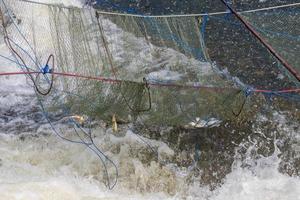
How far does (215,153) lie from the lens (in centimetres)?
666

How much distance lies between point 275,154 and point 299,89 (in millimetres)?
951

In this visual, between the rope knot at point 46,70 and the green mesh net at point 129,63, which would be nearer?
the rope knot at point 46,70

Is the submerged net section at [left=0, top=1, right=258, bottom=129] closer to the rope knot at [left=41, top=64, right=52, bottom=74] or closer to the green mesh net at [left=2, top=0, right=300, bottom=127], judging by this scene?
the green mesh net at [left=2, top=0, right=300, bottom=127]

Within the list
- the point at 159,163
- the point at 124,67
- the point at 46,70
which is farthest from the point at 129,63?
the point at 159,163

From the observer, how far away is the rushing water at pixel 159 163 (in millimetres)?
6133

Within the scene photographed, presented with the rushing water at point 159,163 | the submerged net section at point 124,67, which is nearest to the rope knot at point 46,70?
the submerged net section at point 124,67

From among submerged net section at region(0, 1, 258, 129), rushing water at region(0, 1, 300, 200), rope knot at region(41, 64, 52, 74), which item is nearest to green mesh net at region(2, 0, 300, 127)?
submerged net section at region(0, 1, 258, 129)

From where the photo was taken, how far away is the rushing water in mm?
6133

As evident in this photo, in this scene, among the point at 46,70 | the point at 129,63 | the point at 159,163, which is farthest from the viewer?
the point at 159,163

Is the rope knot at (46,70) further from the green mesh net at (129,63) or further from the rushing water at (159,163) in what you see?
the rushing water at (159,163)

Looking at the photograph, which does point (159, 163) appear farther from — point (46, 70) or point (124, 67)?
point (46, 70)

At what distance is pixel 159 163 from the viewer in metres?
6.49

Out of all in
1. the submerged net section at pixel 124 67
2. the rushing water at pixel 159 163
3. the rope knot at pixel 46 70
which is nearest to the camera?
the rope knot at pixel 46 70

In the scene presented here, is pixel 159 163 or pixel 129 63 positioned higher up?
pixel 129 63
